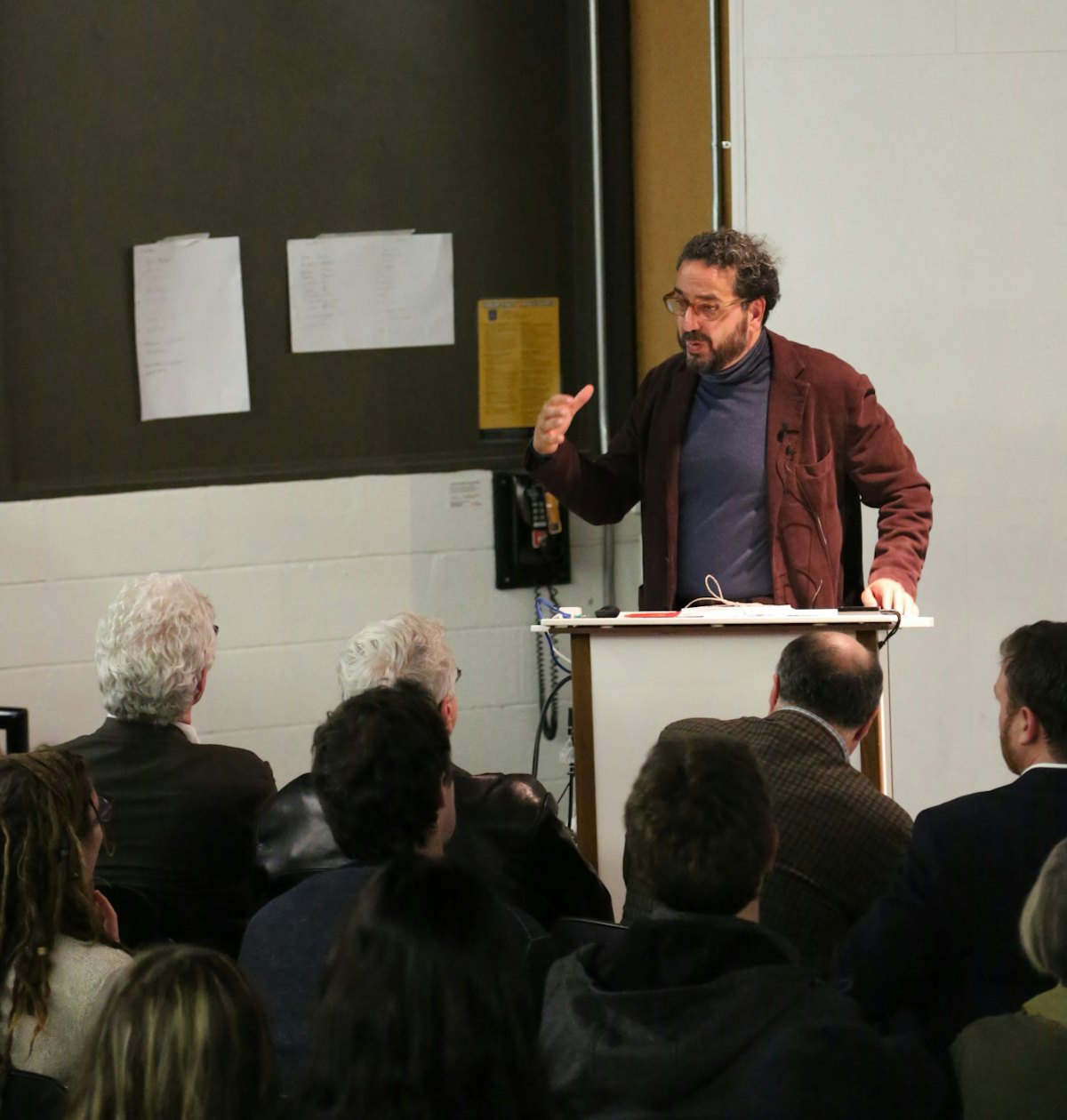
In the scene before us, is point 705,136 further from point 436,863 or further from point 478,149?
point 436,863

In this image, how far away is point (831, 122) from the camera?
3.94 m

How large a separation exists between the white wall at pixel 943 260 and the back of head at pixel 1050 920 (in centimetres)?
256

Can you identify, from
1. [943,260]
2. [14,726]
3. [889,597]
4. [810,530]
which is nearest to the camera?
[889,597]

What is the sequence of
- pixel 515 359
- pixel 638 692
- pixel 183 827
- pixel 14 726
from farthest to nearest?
pixel 515 359, pixel 14 726, pixel 638 692, pixel 183 827

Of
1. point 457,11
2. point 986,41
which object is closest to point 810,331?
point 986,41

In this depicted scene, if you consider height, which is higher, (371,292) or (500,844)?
(371,292)

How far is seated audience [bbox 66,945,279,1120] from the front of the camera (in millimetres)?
1259

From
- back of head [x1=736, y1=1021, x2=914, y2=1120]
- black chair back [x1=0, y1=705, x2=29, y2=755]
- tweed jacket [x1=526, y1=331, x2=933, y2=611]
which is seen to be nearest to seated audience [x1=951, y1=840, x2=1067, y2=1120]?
back of head [x1=736, y1=1021, x2=914, y2=1120]

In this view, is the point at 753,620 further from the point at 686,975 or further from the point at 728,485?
the point at 686,975

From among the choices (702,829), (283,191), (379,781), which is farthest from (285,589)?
(702,829)

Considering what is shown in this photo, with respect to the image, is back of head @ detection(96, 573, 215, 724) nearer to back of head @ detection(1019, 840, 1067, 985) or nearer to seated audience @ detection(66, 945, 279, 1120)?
seated audience @ detection(66, 945, 279, 1120)

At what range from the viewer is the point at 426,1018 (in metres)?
1.22

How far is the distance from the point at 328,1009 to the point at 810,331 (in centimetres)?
304

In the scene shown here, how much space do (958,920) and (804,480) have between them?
1.57m
